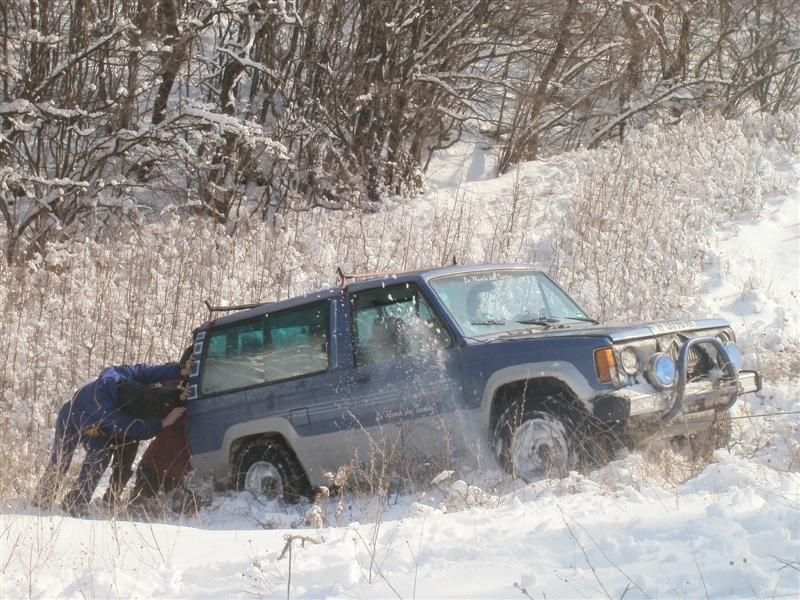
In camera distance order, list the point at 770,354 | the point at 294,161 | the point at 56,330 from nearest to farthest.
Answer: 1. the point at 770,354
2. the point at 56,330
3. the point at 294,161

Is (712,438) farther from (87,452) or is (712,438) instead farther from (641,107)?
(641,107)

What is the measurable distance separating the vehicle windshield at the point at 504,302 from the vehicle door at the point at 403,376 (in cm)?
21

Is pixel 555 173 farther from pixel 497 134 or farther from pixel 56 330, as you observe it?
pixel 56 330

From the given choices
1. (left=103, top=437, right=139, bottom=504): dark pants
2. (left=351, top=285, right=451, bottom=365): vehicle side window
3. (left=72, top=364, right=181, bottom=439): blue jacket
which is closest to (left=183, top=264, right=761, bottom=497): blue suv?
(left=351, top=285, right=451, bottom=365): vehicle side window

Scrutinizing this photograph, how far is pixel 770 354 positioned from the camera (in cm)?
1005

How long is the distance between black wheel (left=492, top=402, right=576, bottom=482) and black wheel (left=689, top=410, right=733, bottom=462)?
110 cm

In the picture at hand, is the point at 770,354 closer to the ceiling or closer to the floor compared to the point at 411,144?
closer to the floor

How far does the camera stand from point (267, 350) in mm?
7512

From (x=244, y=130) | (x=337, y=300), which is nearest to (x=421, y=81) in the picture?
(x=244, y=130)

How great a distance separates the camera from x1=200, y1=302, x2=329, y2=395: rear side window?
721 cm

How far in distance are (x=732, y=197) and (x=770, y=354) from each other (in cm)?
506

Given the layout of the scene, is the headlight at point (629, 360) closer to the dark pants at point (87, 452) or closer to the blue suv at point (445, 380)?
the blue suv at point (445, 380)

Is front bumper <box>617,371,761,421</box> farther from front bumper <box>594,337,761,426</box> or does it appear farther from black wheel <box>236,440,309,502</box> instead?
black wheel <box>236,440,309,502</box>

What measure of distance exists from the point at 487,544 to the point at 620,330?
2.07 metres
